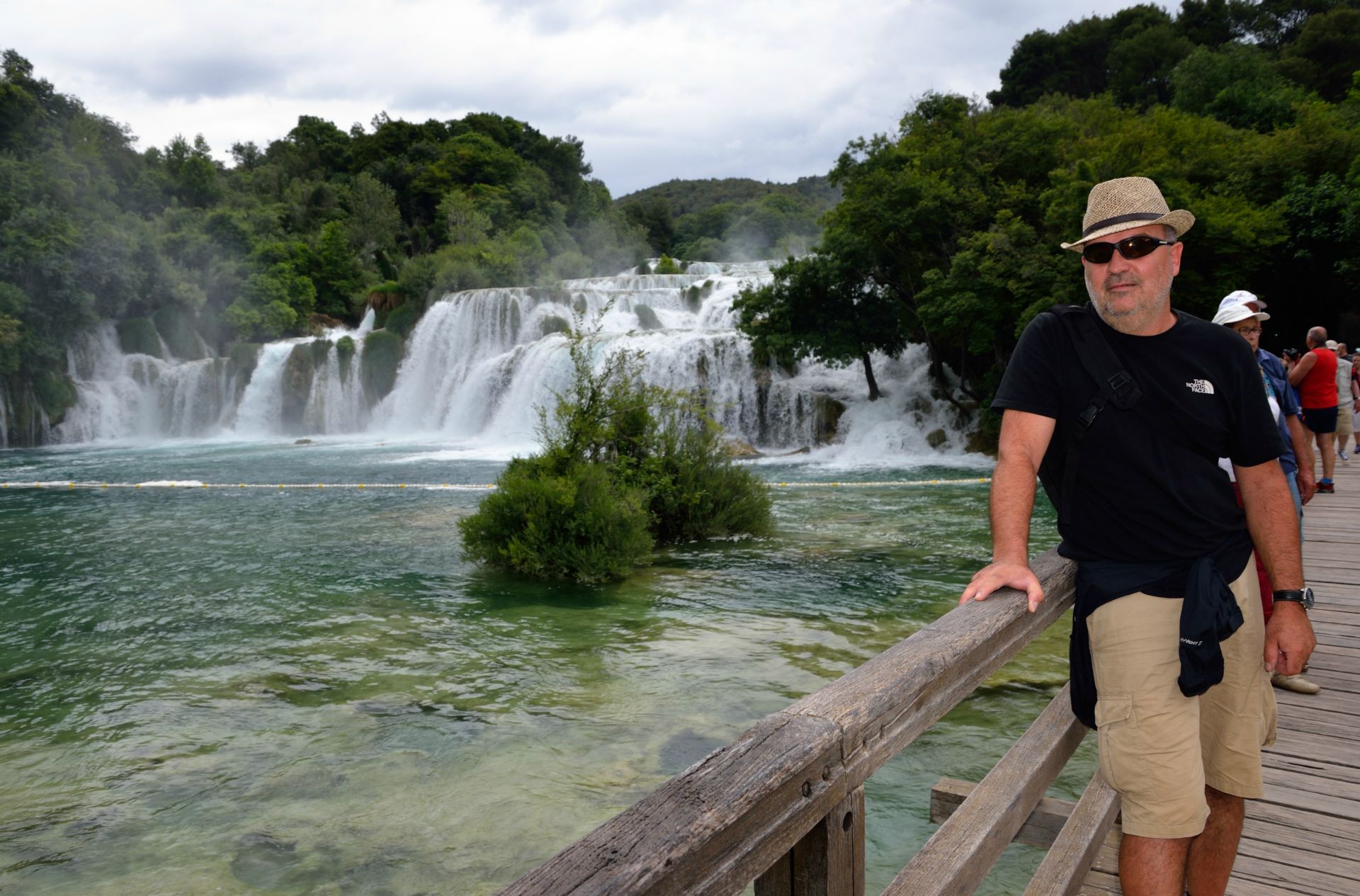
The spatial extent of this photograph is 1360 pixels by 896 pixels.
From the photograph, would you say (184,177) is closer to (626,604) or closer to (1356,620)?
(626,604)

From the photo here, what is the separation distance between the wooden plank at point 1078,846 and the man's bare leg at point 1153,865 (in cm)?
16

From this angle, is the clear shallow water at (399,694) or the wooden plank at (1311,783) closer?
the wooden plank at (1311,783)

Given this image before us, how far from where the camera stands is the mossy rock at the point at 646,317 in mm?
30967

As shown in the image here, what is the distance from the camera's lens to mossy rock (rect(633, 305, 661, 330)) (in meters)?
31.0

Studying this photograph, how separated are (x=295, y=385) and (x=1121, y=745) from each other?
3358 centimetres

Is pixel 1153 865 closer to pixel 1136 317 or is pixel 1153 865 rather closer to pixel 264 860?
pixel 1136 317

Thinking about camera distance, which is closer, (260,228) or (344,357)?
(344,357)

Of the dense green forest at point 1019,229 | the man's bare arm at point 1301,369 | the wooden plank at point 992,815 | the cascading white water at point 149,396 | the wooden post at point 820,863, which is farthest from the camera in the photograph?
the cascading white water at point 149,396

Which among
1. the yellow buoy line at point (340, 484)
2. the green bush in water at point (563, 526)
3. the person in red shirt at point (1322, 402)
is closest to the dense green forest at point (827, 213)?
the yellow buoy line at point (340, 484)

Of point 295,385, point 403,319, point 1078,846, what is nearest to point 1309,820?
point 1078,846

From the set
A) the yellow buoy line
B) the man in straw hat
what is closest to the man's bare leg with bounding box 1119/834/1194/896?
the man in straw hat

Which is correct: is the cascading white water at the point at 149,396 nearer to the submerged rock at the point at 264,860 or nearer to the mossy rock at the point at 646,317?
the mossy rock at the point at 646,317

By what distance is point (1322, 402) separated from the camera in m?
8.70

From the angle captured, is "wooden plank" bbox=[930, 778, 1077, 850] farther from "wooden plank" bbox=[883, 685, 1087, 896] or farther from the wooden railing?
the wooden railing
